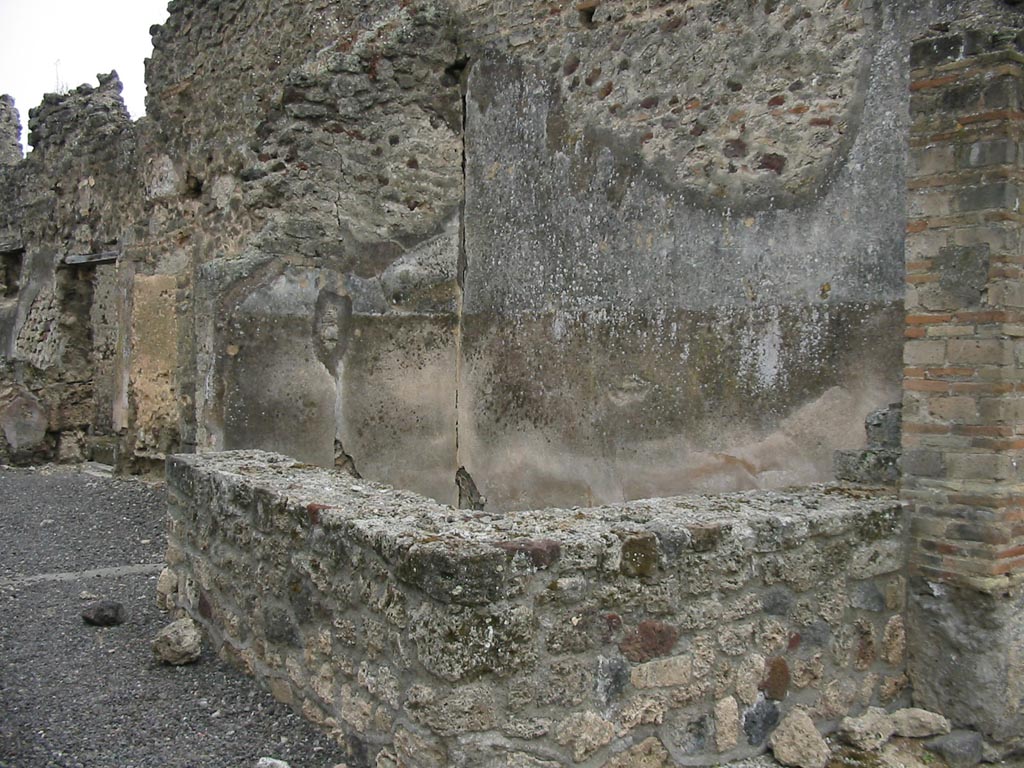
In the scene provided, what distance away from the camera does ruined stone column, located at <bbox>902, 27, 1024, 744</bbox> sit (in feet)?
11.9

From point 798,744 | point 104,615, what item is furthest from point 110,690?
point 798,744

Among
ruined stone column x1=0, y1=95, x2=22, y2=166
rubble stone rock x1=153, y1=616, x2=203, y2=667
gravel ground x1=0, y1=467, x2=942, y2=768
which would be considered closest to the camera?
gravel ground x1=0, y1=467, x2=942, y2=768

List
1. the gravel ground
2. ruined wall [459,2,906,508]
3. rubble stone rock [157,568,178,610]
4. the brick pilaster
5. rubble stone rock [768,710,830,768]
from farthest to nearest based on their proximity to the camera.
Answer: rubble stone rock [157,568,178,610] < ruined wall [459,2,906,508] < the brick pilaster < the gravel ground < rubble stone rock [768,710,830,768]

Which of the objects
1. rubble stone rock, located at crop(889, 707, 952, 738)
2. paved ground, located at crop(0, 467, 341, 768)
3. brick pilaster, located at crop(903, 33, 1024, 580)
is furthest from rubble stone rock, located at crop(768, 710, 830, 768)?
paved ground, located at crop(0, 467, 341, 768)

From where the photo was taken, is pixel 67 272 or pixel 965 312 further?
pixel 67 272

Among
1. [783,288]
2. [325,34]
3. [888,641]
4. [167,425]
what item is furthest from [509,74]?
[167,425]

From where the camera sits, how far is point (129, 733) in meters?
3.69

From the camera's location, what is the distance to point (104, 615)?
498 centimetres

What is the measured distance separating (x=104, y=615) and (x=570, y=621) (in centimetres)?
297

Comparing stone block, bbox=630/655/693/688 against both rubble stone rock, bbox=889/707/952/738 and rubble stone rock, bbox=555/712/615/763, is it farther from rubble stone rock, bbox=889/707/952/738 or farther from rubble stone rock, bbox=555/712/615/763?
rubble stone rock, bbox=889/707/952/738

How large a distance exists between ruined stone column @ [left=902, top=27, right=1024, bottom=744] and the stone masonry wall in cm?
15

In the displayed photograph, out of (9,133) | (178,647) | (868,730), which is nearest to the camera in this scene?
(868,730)

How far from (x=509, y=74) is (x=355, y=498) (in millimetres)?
3402

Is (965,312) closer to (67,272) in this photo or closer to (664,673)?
(664,673)
